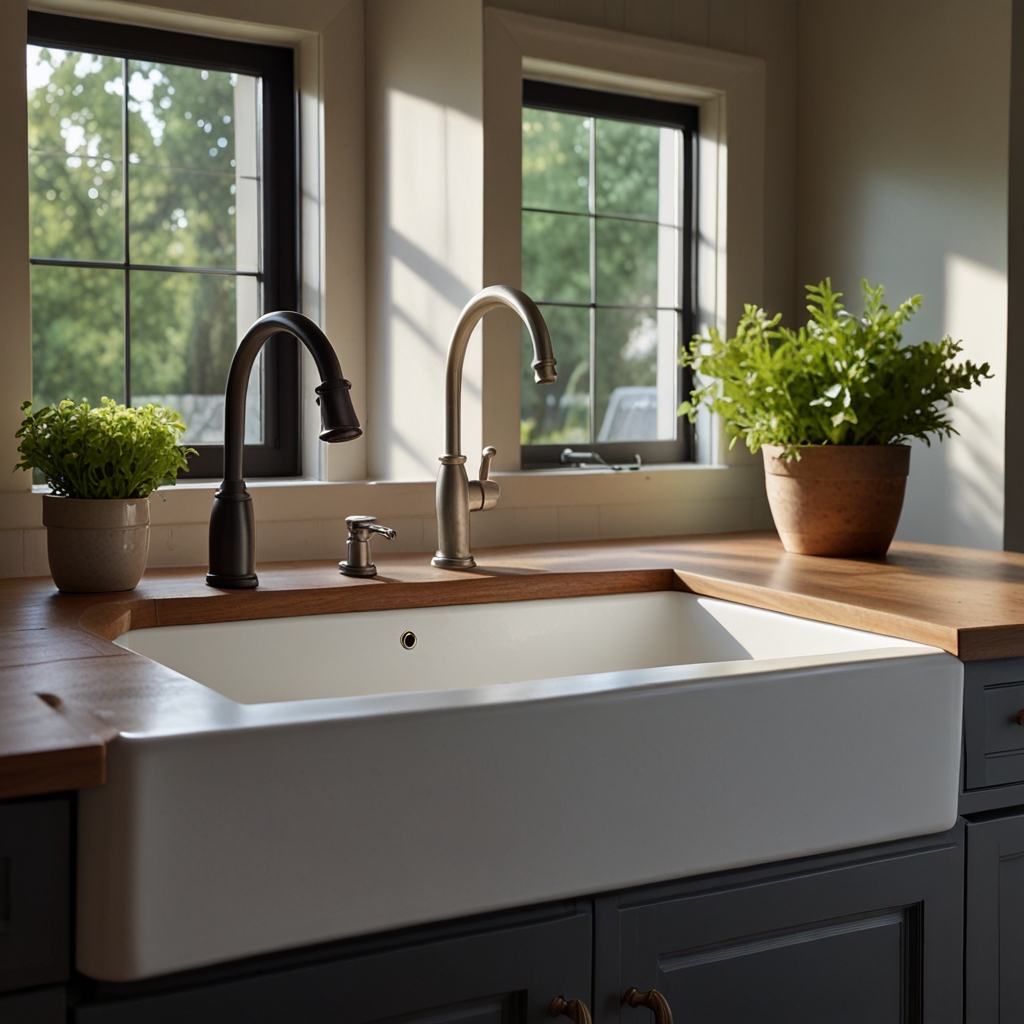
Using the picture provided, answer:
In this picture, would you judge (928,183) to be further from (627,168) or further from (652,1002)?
(652,1002)

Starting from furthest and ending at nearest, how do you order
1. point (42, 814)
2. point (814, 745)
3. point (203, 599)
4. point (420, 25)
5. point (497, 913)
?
point (420, 25) < point (203, 599) < point (814, 745) < point (497, 913) < point (42, 814)

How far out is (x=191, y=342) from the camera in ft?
6.89

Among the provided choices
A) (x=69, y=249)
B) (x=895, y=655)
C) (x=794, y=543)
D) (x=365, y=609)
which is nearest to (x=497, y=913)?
(x=895, y=655)

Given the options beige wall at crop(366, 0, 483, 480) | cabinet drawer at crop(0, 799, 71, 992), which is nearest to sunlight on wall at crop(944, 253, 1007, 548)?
beige wall at crop(366, 0, 483, 480)

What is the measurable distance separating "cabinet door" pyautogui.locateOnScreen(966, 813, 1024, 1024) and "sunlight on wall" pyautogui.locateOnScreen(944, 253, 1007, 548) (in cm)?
90

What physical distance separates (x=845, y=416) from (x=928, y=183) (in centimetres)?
64

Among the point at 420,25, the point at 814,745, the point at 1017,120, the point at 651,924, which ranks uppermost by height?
the point at 420,25

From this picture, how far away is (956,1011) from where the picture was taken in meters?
1.27

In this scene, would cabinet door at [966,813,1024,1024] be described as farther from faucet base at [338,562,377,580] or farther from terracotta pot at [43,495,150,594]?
terracotta pot at [43,495,150,594]

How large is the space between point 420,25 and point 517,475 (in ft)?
2.74

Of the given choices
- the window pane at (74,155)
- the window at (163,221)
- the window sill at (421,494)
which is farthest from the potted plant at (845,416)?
the window pane at (74,155)

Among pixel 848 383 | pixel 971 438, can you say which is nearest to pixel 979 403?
pixel 971 438

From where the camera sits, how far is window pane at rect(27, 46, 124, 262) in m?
1.95

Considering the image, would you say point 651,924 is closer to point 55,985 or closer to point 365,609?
point 55,985
